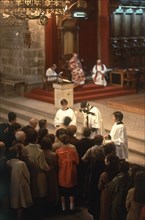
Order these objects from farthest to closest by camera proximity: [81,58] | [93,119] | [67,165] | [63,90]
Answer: [81,58] → [63,90] → [93,119] → [67,165]

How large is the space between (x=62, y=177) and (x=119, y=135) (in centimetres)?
216

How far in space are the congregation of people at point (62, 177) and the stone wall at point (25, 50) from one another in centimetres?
1039

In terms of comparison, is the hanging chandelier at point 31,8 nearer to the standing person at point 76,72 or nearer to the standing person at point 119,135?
the standing person at point 119,135

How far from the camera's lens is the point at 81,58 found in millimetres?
20562

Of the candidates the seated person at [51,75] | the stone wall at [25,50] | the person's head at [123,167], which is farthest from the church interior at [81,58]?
the person's head at [123,167]

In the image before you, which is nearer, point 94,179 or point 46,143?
point 94,179

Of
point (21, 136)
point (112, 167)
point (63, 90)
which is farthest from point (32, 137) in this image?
point (63, 90)

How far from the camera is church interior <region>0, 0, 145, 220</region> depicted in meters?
15.1

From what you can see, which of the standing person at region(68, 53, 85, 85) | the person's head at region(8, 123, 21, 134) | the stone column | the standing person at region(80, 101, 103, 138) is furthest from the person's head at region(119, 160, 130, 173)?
the standing person at region(68, 53, 85, 85)

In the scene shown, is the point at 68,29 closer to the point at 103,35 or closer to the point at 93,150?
the point at 103,35

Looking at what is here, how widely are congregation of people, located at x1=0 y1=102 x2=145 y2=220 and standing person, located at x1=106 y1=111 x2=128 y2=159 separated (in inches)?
52.5

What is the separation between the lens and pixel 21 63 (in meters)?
18.6

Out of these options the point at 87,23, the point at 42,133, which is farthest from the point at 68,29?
the point at 42,133

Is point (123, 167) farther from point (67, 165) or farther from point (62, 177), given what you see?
point (62, 177)
